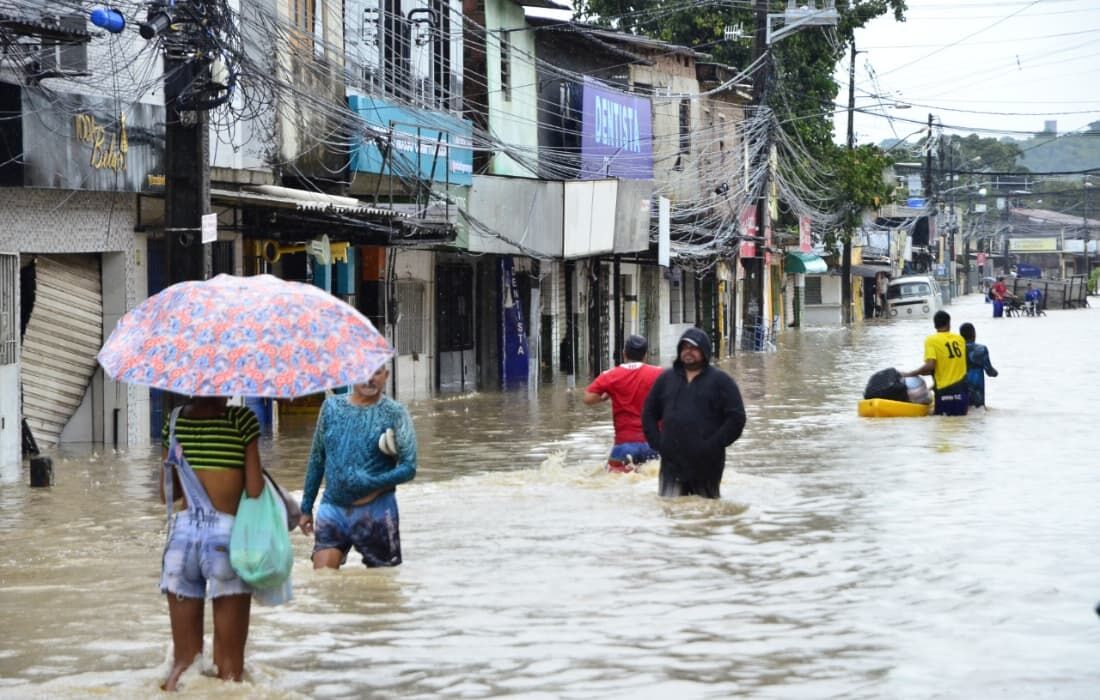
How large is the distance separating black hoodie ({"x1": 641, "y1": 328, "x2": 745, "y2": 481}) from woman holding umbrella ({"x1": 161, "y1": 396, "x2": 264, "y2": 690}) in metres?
5.45

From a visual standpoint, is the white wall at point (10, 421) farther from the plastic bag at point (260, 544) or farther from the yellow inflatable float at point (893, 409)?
the yellow inflatable float at point (893, 409)

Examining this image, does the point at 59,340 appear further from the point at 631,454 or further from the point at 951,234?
the point at 951,234

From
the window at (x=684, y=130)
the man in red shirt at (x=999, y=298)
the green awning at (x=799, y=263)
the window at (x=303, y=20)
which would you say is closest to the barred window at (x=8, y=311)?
the window at (x=303, y=20)

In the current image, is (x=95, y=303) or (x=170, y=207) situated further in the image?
(x=95, y=303)

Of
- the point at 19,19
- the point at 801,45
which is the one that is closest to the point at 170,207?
the point at 19,19

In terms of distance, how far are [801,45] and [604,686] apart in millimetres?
50356

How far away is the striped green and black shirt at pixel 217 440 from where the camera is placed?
7.04 meters

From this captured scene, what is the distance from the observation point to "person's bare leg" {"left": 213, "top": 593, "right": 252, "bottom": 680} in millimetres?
7148

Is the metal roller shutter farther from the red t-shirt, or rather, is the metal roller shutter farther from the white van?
the white van

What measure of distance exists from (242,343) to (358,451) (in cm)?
246

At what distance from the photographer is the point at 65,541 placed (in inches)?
488

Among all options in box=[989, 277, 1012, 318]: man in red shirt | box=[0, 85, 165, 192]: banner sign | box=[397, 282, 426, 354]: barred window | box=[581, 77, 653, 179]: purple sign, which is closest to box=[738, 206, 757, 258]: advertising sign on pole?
box=[581, 77, 653, 179]: purple sign

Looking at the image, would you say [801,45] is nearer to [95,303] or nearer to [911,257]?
[95,303]

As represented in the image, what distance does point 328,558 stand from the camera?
9516mm
